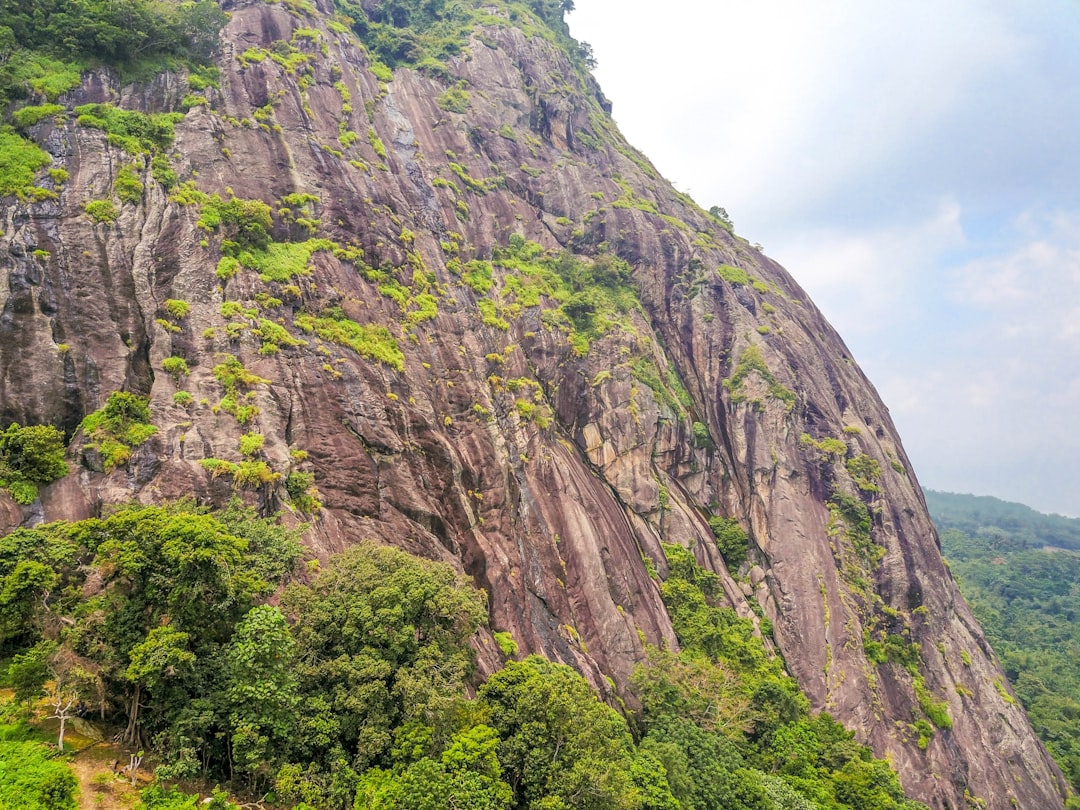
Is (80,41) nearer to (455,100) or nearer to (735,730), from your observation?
(455,100)

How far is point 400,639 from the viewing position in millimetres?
16609

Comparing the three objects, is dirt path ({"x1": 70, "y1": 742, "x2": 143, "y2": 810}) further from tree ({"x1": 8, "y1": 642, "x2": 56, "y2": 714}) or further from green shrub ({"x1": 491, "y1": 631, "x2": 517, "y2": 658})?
green shrub ({"x1": 491, "y1": 631, "x2": 517, "y2": 658})

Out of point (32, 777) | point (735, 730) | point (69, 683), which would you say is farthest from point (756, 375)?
point (32, 777)

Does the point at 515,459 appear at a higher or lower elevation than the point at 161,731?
higher

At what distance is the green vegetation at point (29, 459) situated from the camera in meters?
17.7

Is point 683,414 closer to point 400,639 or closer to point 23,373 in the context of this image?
point 400,639

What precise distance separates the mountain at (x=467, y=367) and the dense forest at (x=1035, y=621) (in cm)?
1427

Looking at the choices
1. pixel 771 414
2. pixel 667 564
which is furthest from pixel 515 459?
pixel 771 414

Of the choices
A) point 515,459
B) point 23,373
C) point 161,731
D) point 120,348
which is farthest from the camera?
point 515,459

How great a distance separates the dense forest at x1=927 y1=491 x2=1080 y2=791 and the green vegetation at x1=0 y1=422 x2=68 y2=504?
73071mm

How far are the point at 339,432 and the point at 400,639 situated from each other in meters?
11.3

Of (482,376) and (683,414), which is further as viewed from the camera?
(683,414)

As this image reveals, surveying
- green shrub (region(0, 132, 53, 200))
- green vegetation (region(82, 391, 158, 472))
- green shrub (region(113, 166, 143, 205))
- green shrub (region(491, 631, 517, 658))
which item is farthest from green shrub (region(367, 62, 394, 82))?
green shrub (region(491, 631, 517, 658))

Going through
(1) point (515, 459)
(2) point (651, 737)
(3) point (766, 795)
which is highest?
(1) point (515, 459)
